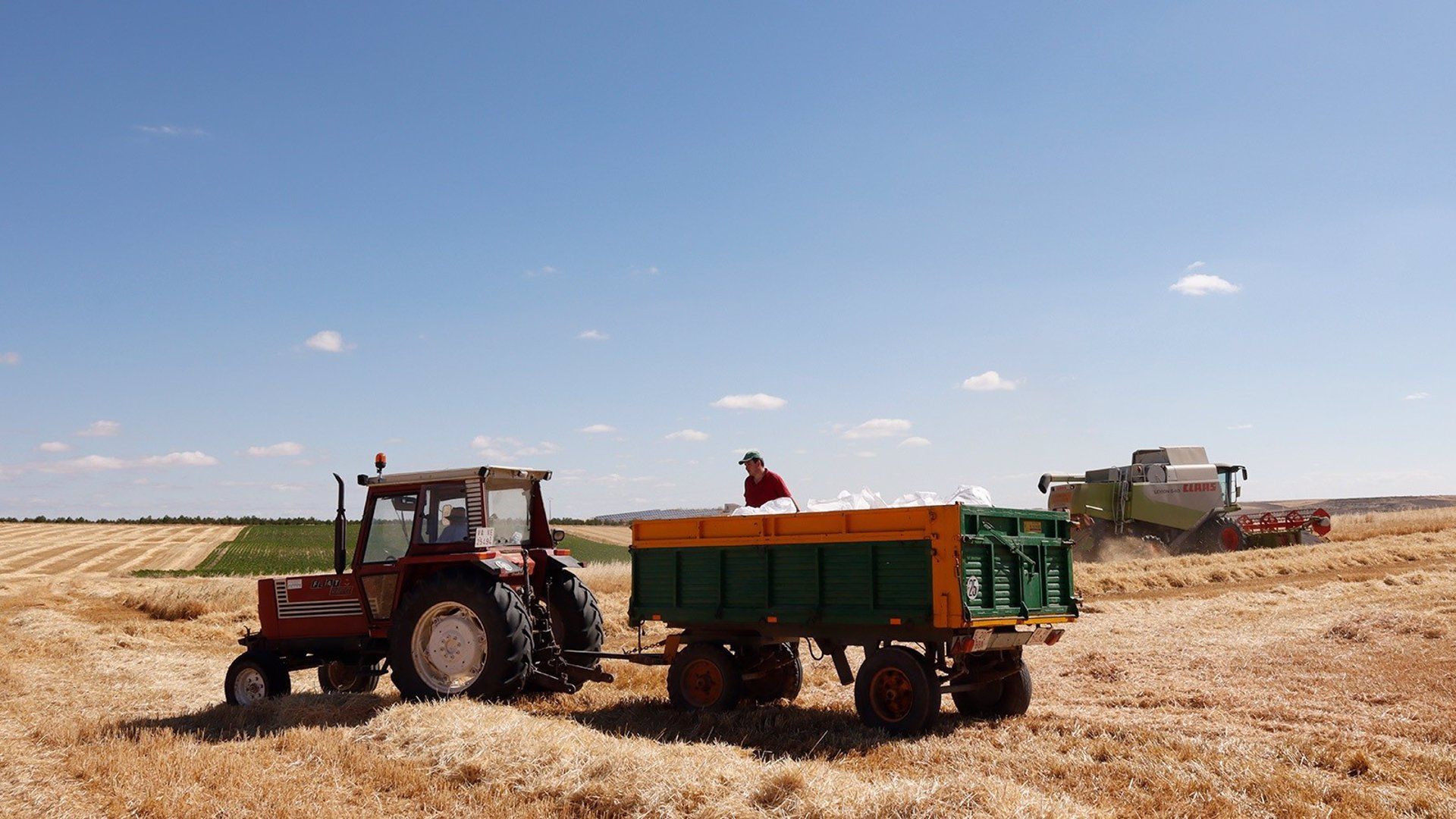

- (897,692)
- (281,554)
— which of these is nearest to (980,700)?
(897,692)

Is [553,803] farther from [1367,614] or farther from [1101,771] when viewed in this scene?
[1367,614]

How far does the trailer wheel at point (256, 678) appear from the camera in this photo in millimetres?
11203

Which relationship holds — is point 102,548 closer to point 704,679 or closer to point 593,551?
point 593,551

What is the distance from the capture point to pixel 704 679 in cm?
1033

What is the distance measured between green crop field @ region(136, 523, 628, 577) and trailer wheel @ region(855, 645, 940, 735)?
74.6 ft

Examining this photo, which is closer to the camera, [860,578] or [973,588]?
[973,588]

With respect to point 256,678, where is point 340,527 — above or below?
above

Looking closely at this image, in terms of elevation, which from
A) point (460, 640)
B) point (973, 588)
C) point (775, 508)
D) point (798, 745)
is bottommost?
point (798, 745)

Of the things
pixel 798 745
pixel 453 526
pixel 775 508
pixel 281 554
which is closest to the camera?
pixel 798 745

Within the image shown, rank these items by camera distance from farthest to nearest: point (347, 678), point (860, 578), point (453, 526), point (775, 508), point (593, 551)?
point (593, 551)
point (347, 678)
point (453, 526)
point (775, 508)
point (860, 578)

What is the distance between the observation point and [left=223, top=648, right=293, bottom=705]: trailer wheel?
11203 mm

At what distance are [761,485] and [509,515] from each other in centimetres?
247

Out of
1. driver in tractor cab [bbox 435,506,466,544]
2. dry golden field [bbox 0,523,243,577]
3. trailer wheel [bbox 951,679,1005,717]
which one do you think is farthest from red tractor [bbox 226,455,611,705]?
dry golden field [bbox 0,523,243,577]

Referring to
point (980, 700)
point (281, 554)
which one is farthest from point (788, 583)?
point (281, 554)
